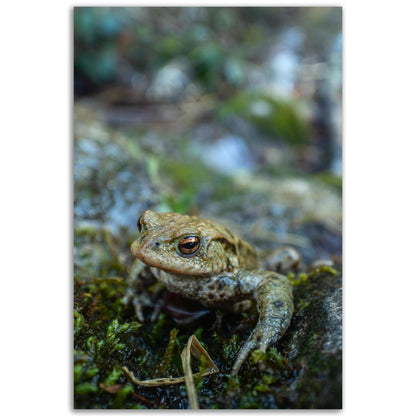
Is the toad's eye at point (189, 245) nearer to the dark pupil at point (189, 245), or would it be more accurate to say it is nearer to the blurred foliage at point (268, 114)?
the dark pupil at point (189, 245)

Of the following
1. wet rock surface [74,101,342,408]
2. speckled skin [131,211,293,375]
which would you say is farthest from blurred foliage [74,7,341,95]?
speckled skin [131,211,293,375]

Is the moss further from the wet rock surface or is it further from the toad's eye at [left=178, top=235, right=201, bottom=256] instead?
the toad's eye at [left=178, top=235, right=201, bottom=256]

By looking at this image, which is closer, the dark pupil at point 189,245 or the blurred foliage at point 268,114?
the dark pupil at point 189,245

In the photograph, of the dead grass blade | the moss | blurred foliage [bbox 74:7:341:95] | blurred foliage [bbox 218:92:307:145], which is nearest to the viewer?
the moss

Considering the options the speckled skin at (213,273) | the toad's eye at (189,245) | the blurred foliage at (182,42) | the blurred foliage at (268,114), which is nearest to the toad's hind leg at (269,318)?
the speckled skin at (213,273)

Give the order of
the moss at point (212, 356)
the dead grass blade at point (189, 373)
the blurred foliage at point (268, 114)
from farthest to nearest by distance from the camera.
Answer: the blurred foliage at point (268, 114), the dead grass blade at point (189, 373), the moss at point (212, 356)

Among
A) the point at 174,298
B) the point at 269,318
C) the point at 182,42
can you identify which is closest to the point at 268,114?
the point at 182,42

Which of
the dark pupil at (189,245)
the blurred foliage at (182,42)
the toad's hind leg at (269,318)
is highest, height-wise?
the blurred foliage at (182,42)
